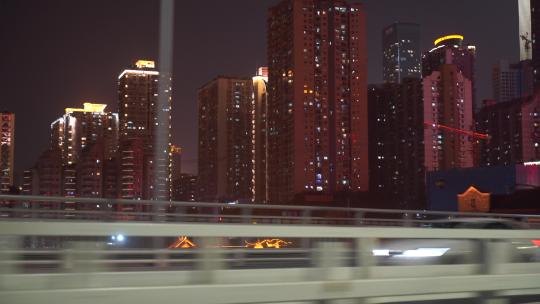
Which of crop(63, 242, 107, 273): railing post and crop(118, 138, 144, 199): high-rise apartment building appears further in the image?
crop(118, 138, 144, 199): high-rise apartment building

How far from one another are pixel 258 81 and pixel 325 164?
30.4 metres

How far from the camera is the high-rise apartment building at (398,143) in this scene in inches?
6270

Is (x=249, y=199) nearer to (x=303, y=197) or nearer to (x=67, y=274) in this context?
(x=303, y=197)

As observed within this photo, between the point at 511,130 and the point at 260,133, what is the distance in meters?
51.2

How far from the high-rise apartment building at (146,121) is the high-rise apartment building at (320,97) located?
72.9 m

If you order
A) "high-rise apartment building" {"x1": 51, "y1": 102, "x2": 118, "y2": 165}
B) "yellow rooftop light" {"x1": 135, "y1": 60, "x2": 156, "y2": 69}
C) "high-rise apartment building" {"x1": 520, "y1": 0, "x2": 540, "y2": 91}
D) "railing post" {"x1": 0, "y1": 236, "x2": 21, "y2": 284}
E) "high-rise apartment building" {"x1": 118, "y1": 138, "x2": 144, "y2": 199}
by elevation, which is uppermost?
"high-rise apartment building" {"x1": 520, "y1": 0, "x2": 540, "y2": 91}

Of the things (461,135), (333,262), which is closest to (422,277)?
(333,262)

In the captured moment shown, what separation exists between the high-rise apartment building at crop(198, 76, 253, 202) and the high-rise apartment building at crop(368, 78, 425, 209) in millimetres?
29205

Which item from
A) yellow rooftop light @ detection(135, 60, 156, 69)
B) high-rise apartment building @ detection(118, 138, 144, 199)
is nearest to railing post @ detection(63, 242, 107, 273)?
yellow rooftop light @ detection(135, 60, 156, 69)

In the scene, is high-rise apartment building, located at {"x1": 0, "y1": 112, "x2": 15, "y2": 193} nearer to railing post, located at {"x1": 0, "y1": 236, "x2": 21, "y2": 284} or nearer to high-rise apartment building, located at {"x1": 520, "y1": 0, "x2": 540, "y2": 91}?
railing post, located at {"x1": 0, "y1": 236, "x2": 21, "y2": 284}

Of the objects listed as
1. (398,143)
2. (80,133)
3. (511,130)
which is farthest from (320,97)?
(80,133)

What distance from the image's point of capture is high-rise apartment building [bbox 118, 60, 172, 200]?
13.5m

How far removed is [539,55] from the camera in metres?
167

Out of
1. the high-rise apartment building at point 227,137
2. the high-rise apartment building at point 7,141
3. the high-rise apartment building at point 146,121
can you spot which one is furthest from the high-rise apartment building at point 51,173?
the high-rise apartment building at point 227,137
